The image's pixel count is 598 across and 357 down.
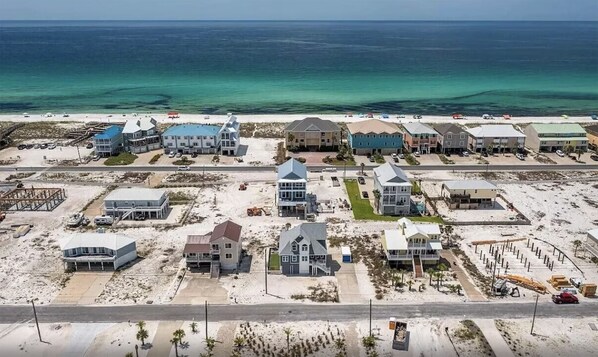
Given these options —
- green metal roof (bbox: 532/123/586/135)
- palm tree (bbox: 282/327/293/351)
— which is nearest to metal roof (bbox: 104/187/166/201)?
palm tree (bbox: 282/327/293/351)

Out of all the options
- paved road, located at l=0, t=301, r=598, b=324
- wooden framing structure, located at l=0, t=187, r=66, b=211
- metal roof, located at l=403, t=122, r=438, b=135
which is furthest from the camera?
metal roof, located at l=403, t=122, r=438, b=135

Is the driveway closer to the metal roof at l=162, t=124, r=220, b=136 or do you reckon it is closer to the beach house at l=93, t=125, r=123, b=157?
the beach house at l=93, t=125, r=123, b=157

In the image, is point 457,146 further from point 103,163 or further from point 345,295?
point 103,163

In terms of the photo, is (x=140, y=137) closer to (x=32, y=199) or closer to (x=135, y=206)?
(x=32, y=199)

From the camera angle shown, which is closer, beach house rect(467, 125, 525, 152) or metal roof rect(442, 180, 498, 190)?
metal roof rect(442, 180, 498, 190)

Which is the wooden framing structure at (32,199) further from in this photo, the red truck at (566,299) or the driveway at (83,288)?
the red truck at (566,299)

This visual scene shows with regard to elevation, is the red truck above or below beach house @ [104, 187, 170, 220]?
below

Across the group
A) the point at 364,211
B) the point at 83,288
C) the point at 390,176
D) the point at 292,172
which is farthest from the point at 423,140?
the point at 83,288

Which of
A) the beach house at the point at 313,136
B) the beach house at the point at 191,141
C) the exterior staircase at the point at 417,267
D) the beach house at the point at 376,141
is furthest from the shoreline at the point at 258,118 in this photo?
the exterior staircase at the point at 417,267

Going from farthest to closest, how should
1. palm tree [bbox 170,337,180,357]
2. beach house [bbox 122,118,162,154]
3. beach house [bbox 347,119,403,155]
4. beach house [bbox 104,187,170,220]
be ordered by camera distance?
beach house [bbox 122,118,162,154] → beach house [bbox 347,119,403,155] → beach house [bbox 104,187,170,220] → palm tree [bbox 170,337,180,357]
